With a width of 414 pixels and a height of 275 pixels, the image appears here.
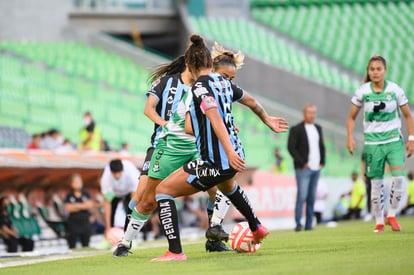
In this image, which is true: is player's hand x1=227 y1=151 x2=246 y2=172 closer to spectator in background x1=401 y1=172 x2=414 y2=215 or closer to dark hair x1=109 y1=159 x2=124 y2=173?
dark hair x1=109 y1=159 x2=124 y2=173

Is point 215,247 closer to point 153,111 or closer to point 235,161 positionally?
point 153,111

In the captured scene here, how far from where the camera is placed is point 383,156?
564 inches

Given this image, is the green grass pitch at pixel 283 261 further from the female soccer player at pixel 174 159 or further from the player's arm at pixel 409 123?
the player's arm at pixel 409 123

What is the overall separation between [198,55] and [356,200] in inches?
715

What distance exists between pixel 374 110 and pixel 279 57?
81.8ft

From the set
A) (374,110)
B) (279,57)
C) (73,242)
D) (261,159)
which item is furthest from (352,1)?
(374,110)

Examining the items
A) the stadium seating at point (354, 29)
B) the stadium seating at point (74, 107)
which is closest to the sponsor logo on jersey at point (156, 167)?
the stadium seating at point (74, 107)

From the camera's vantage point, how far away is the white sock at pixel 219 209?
11.7 meters

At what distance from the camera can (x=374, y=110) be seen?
14.3m

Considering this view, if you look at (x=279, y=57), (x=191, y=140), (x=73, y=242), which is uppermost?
(x=279, y=57)

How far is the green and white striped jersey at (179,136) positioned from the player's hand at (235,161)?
45.7 inches

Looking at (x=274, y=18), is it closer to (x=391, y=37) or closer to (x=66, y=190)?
(x=391, y=37)

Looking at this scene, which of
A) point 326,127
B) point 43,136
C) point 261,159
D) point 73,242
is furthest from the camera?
point 326,127

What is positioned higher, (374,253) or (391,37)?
(391,37)
